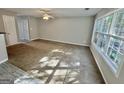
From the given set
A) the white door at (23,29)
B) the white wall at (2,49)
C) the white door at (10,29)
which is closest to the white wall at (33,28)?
the white door at (23,29)

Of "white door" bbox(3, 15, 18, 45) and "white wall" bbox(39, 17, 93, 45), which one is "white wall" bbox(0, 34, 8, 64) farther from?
"white wall" bbox(39, 17, 93, 45)

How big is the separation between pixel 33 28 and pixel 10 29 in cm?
233

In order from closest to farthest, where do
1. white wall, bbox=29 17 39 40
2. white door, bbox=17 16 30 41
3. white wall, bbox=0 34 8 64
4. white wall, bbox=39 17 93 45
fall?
white wall, bbox=0 34 8 64, white wall, bbox=39 17 93 45, white door, bbox=17 16 30 41, white wall, bbox=29 17 39 40

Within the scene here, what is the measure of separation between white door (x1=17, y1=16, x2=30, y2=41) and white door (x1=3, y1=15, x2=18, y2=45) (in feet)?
3.71

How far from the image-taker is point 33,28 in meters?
7.29

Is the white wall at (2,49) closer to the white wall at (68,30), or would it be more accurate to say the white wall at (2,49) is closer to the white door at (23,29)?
the white door at (23,29)

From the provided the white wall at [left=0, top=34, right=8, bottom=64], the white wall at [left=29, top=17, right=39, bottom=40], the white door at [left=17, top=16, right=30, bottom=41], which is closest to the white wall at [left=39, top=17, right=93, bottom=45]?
the white wall at [left=29, top=17, right=39, bottom=40]

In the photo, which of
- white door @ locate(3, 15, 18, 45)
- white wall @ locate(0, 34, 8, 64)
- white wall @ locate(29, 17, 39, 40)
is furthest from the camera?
white wall @ locate(29, 17, 39, 40)

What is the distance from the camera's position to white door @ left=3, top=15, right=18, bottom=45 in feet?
15.8

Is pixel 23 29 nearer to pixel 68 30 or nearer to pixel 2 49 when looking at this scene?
pixel 68 30

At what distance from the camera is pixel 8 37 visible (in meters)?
5.07
